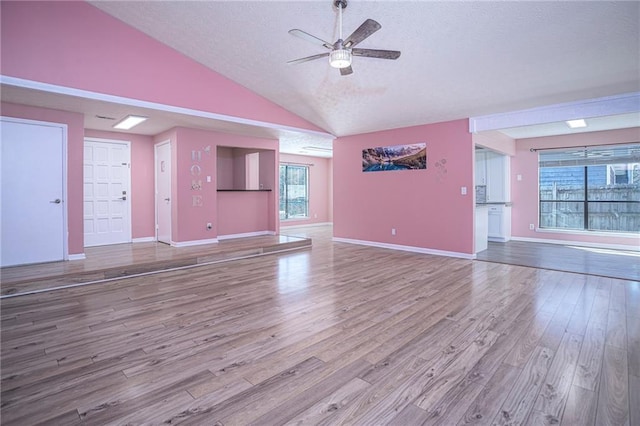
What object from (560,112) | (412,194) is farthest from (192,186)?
(560,112)

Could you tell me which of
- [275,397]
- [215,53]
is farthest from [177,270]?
[275,397]

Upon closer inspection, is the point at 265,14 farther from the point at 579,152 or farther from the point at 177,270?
the point at 579,152

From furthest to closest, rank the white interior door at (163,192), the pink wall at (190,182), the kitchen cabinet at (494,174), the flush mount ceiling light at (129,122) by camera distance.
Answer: the kitchen cabinet at (494,174), the white interior door at (163,192), the pink wall at (190,182), the flush mount ceiling light at (129,122)

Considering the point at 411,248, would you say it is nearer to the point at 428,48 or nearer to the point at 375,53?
the point at 428,48

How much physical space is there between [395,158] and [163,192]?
16.0ft

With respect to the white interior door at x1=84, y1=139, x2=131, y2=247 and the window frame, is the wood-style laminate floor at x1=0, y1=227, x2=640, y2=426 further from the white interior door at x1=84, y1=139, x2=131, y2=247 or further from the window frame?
the window frame

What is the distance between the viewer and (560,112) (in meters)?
4.96

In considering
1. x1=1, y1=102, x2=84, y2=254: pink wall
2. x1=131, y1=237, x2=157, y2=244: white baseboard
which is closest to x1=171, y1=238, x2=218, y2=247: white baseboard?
x1=131, y1=237, x2=157, y2=244: white baseboard

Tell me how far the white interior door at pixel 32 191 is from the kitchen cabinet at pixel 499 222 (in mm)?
8562

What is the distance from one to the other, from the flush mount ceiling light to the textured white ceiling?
4.40 ft

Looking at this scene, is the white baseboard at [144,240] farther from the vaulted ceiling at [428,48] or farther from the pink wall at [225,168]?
the vaulted ceiling at [428,48]

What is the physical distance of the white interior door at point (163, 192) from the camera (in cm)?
666

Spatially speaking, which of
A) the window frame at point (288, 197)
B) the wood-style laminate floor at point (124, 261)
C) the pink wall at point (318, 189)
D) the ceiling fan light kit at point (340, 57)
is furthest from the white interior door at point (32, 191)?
the pink wall at point (318, 189)

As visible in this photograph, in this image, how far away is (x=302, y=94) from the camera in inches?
230
